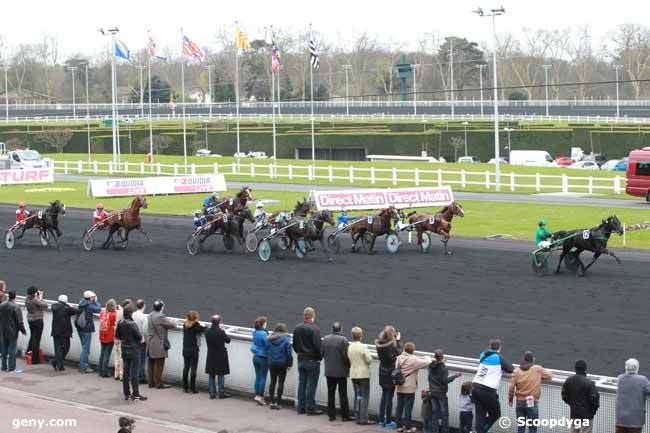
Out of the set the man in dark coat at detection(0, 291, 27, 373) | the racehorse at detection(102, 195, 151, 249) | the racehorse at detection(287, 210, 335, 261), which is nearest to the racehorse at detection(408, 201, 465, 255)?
the racehorse at detection(287, 210, 335, 261)

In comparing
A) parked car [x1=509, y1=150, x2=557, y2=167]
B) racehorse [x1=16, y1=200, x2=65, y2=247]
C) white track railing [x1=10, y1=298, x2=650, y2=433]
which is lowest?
white track railing [x1=10, y1=298, x2=650, y2=433]

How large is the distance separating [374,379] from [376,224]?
13646 millimetres

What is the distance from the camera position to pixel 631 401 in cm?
1091

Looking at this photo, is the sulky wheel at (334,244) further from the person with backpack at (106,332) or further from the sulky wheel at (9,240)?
the person with backpack at (106,332)

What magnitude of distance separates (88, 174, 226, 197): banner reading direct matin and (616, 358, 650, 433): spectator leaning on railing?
35.0 m

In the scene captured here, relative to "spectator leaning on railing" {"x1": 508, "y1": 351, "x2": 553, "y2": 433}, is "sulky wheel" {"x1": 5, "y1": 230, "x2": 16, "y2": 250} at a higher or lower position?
higher

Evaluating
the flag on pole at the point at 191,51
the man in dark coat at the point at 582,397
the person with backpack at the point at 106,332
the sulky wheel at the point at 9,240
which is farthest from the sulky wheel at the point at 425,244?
the flag on pole at the point at 191,51

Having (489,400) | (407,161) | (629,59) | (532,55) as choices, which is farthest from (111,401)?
(532,55)

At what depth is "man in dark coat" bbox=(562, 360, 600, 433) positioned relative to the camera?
36.4 ft

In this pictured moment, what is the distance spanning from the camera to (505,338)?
17.0m

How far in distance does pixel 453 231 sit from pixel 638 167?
30.4 ft

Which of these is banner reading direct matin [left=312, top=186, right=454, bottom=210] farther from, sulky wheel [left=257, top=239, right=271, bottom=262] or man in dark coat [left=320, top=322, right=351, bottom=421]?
man in dark coat [left=320, top=322, right=351, bottom=421]

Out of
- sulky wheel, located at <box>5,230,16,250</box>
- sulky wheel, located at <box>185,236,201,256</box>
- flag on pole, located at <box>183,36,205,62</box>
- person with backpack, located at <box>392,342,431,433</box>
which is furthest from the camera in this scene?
flag on pole, located at <box>183,36,205,62</box>

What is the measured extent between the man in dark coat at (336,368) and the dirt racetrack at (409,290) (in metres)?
3.20
